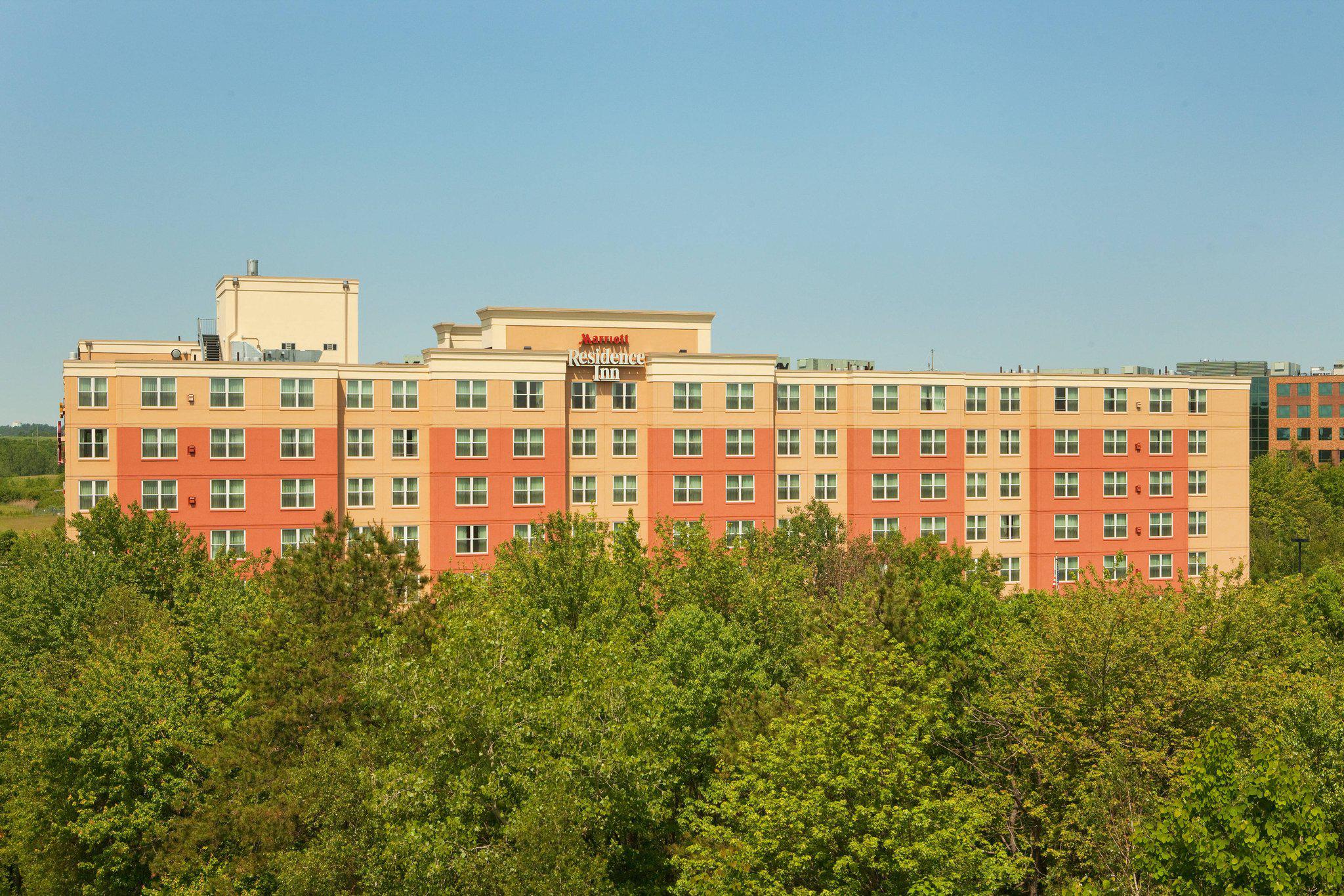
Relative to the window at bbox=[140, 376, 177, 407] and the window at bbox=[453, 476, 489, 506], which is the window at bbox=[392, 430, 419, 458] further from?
the window at bbox=[140, 376, 177, 407]

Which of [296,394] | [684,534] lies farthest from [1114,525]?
[296,394]

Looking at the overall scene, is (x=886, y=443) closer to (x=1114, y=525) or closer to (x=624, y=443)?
(x=1114, y=525)

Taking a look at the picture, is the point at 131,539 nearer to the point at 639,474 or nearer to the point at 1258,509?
Answer: the point at 639,474

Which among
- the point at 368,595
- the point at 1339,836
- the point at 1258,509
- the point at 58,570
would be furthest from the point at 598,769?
the point at 1258,509

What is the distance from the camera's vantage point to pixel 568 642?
3753 cm

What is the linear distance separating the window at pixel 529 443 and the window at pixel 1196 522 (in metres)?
46.4

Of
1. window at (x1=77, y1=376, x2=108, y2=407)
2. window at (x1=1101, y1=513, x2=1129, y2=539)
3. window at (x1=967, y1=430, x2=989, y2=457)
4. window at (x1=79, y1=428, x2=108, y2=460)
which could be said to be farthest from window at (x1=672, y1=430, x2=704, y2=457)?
window at (x1=77, y1=376, x2=108, y2=407)

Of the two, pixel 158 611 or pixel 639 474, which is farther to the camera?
pixel 639 474

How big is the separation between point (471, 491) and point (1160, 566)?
48462 millimetres

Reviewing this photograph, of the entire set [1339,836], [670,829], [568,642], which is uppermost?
[568,642]

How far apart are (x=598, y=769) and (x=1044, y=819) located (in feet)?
45.7

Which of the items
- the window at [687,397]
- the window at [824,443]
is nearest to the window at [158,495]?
the window at [687,397]

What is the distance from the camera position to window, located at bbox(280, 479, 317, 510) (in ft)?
223

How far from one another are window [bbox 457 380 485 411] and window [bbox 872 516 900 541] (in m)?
27.2
